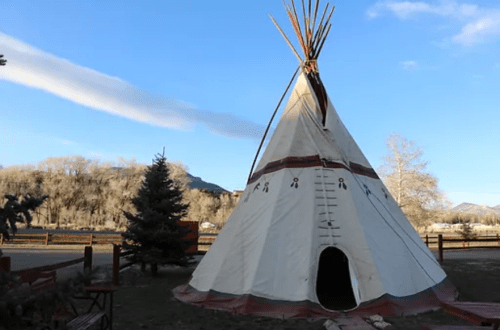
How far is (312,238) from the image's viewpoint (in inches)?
295

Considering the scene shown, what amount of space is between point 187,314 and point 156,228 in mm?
5002

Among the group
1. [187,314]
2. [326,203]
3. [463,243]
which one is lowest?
[463,243]

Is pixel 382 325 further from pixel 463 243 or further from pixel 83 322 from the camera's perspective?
pixel 463 243

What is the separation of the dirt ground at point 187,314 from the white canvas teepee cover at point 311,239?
0.25 metres

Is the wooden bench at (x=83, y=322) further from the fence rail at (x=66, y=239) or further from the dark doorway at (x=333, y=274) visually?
the fence rail at (x=66, y=239)

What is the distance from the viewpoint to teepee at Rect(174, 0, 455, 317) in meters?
7.01

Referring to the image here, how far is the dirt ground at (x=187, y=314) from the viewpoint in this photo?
6.40 meters

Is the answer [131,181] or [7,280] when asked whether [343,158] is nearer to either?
[7,280]

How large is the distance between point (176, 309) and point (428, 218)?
3012 cm

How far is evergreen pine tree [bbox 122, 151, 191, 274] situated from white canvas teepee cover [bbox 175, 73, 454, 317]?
251cm

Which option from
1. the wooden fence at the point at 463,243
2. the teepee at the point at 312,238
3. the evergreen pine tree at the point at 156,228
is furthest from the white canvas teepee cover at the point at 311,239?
the wooden fence at the point at 463,243

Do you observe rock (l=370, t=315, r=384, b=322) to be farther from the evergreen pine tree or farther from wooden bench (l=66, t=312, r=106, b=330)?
the evergreen pine tree

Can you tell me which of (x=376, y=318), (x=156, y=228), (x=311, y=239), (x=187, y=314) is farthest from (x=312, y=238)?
(x=156, y=228)

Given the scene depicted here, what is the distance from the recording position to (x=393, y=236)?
805 centimetres
